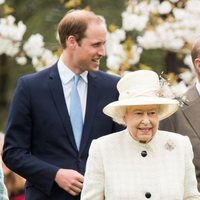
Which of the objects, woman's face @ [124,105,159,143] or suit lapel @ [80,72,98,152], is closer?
woman's face @ [124,105,159,143]

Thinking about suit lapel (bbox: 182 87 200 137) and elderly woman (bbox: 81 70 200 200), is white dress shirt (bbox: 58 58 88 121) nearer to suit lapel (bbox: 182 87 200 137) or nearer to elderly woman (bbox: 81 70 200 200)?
suit lapel (bbox: 182 87 200 137)

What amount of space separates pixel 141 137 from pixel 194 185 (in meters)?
0.46

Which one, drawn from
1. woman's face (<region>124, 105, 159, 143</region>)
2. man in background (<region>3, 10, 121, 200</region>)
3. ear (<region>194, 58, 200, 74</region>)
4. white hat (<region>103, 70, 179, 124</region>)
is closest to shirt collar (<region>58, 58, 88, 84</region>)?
man in background (<region>3, 10, 121, 200</region>)

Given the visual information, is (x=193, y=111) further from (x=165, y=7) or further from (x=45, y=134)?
(x=165, y=7)

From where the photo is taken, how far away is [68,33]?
981 centimetres

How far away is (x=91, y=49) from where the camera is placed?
9.63 metres

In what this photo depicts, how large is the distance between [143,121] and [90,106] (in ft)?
4.16

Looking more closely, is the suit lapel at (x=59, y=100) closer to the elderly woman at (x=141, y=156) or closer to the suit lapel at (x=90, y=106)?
the suit lapel at (x=90, y=106)

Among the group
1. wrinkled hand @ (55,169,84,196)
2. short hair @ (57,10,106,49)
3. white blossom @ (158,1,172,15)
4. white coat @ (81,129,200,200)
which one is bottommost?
wrinkled hand @ (55,169,84,196)

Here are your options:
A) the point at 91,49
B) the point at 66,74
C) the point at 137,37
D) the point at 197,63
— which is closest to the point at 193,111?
the point at 197,63

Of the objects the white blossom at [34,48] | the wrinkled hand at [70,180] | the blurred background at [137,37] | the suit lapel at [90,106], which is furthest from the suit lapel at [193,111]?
the white blossom at [34,48]

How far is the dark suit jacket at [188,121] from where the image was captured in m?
9.51

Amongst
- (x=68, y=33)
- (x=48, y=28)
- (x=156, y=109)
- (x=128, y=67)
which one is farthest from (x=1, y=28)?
(x=156, y=109)

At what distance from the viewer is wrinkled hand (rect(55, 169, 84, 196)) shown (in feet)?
30.8
